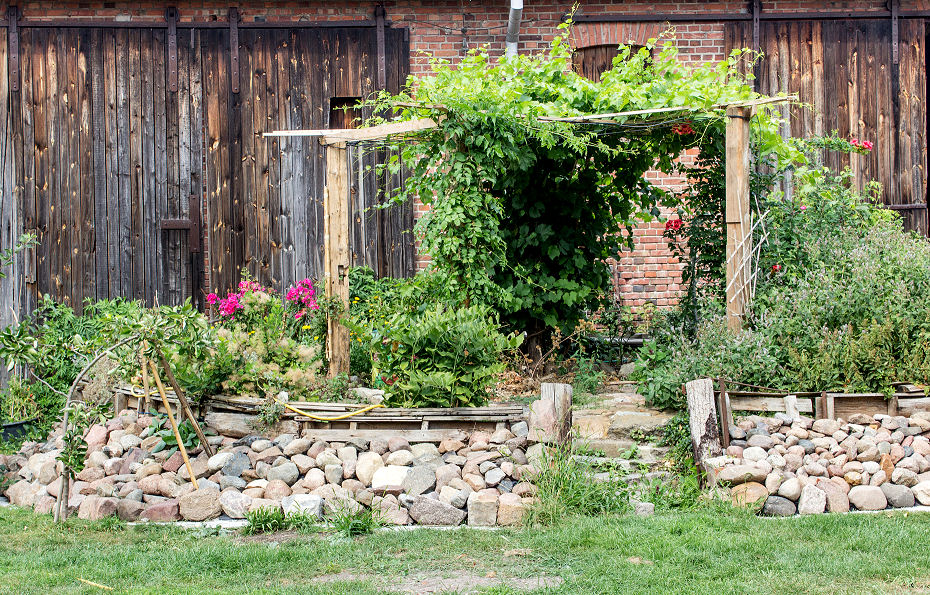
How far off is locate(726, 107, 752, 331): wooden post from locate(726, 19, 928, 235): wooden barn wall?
3293 millimetres

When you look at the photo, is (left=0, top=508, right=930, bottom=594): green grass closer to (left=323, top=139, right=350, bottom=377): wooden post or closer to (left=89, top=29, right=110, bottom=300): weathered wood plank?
(left=323, top=139, right=350, bottom=377): wooden post

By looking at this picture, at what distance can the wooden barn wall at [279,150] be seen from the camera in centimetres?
967

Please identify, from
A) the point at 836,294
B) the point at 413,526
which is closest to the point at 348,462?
the point at 413,526

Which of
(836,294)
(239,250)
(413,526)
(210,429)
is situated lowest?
(413,526)

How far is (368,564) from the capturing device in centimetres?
409

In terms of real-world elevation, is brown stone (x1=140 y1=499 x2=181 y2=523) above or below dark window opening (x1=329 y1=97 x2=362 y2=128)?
below

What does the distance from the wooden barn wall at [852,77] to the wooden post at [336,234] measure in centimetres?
502

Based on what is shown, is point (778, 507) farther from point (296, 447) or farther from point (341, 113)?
point (341, 113)


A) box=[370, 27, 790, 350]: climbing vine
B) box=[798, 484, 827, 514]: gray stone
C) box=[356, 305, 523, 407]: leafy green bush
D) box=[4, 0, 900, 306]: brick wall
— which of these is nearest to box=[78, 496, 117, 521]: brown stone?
box=[356, 305, 523, 407]: leafy green bush

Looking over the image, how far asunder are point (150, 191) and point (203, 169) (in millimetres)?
606

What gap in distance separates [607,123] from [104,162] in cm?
557

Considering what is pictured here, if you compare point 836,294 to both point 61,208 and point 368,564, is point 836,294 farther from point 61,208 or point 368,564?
point 61,208

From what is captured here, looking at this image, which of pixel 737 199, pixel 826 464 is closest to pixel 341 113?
pixel 737 199

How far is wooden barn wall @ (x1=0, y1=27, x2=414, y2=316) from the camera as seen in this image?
376 inches
